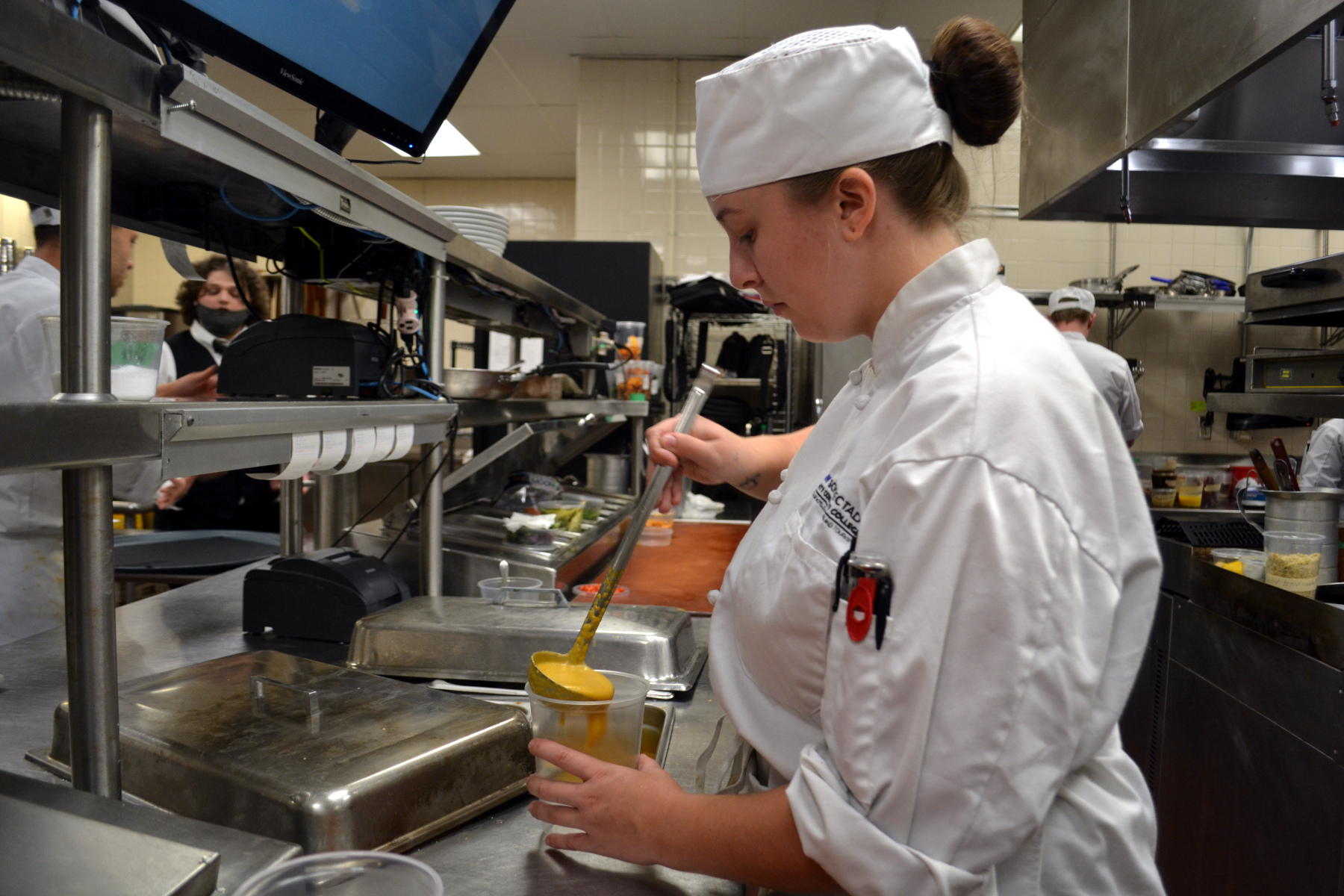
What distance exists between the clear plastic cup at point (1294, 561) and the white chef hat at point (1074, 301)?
247 cm

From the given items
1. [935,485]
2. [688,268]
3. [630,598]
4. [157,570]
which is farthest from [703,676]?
[688,268]

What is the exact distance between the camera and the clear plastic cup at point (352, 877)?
2.36 feet

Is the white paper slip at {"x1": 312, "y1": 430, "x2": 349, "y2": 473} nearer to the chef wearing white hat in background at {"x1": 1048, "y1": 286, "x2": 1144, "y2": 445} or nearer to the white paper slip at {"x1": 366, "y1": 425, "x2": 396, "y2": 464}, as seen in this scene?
the white paper slip at {"x1": 366, "y1": 425, "x2": 396, "y2": 464}

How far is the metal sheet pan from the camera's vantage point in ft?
2.87

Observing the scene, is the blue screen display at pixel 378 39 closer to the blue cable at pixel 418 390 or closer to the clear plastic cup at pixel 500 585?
the blue cable at pixel 418 390

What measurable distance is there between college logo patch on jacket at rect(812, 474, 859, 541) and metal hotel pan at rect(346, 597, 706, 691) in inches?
26.9

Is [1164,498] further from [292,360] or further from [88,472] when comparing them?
[88,472]

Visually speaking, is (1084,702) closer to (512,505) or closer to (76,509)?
(76,509)

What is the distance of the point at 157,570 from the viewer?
260 centimetres

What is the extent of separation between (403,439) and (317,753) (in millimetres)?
627

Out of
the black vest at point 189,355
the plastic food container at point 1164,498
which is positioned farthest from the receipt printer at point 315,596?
the plastic food container at point 1164,498

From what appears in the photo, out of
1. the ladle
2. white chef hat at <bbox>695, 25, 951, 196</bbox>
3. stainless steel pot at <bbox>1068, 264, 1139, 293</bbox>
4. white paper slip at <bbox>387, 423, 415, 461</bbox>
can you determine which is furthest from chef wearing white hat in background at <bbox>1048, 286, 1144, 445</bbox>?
white chef hat at <bbox>695, 25, 951, 196</bbox>

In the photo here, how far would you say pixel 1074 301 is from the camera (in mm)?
4469

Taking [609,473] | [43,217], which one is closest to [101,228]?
[43,217]
